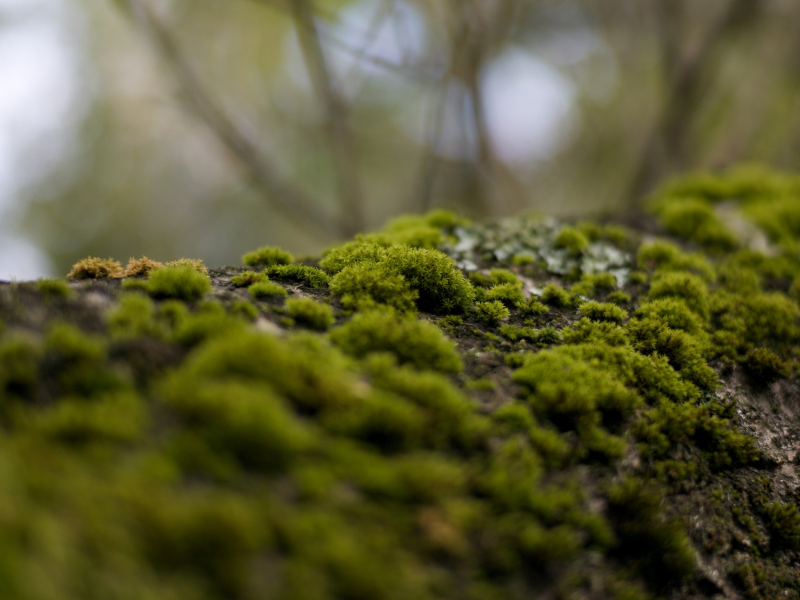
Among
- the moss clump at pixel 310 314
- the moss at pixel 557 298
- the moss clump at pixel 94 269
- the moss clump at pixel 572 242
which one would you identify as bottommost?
the moss clump at pixel 310 314

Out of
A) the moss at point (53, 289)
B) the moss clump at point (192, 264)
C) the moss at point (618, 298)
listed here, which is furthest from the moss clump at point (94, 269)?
the moss at point (618, 298)

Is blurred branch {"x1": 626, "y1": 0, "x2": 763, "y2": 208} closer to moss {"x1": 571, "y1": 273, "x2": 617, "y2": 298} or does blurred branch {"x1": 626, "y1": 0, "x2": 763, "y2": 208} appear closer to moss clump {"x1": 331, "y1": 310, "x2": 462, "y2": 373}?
moss {"x1": 571, "y1": 273, "x2": 617, "y2": 298}

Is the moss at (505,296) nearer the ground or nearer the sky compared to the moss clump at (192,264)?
nearer the ground

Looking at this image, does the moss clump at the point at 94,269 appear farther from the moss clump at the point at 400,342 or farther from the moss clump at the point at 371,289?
the moss clump at the point at 400,342

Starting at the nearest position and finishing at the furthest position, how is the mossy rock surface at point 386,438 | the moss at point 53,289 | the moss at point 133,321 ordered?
the mossy rock surface at point 386,438 → the moss at point 133,321 → the moss at point 53,289

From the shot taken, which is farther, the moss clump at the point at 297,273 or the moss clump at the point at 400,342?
the moss clump at the point at 297,273

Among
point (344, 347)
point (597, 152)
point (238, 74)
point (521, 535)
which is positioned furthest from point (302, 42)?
point (238, 74)

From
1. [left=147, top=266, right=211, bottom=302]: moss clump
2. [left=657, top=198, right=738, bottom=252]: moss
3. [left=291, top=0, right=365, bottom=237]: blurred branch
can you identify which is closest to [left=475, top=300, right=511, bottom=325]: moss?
[left=147, top=266, right=211, bottom=302]: moss clump
